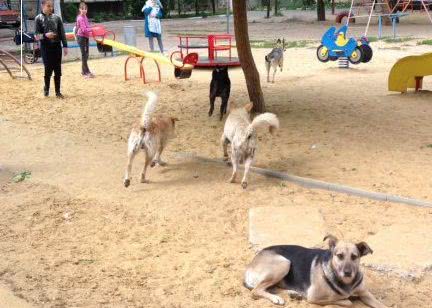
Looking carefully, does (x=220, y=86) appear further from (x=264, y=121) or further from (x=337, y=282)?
(x=337, y=282)

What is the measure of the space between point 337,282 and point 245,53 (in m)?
6.50

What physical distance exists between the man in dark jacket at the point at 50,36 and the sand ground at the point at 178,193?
0.79 m

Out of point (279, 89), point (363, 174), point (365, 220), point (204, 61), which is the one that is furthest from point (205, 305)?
point (204, 61)

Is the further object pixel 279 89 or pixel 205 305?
pixel 279 89

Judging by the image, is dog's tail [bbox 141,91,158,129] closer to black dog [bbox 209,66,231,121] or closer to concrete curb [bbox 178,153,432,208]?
concrete curb [bbox 178,153,432,208]

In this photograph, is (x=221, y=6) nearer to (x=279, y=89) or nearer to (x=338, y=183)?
(x=279, y=89)

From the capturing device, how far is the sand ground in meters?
4.46

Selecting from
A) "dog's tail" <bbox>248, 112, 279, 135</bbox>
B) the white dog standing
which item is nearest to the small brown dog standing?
the white dog standing

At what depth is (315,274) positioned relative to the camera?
13.1 feet

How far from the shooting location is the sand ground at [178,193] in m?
4.46

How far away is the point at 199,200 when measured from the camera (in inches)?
247

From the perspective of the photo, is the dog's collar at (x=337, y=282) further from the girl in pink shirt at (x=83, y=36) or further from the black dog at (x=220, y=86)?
the girl in pink shirt at (x=83, y=36)

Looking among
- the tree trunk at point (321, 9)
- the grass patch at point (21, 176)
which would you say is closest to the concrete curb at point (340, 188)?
the grass patch at point (21, 176)

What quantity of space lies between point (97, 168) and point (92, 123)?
8.81ft
